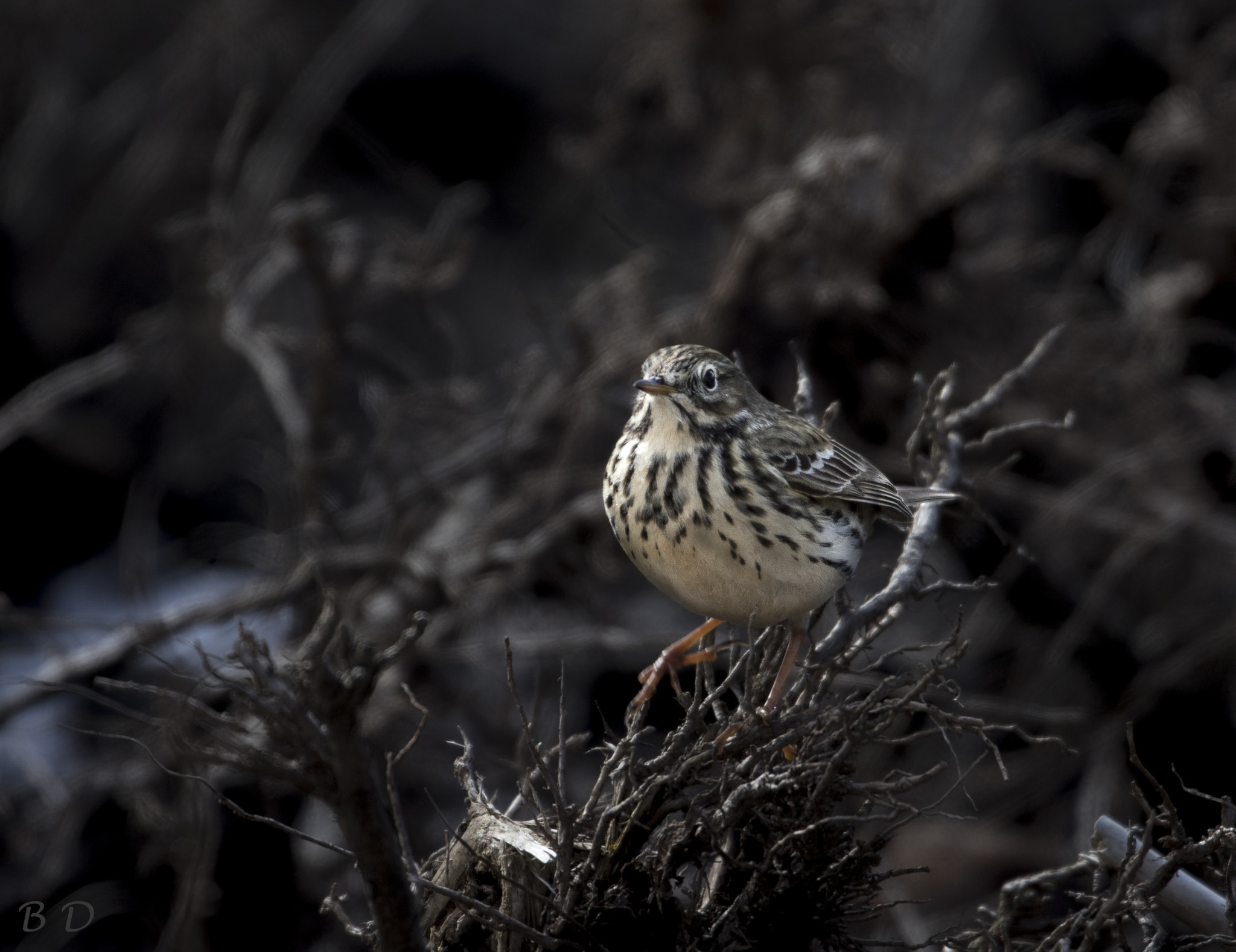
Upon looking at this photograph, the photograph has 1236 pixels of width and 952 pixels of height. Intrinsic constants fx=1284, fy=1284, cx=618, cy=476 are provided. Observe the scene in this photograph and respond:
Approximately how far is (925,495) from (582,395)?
328cm

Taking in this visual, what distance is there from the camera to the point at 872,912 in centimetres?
309

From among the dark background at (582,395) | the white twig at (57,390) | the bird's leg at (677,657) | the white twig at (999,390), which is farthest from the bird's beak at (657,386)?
the white twig at (57,390)

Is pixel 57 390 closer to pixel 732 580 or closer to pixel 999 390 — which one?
pixel 732 580

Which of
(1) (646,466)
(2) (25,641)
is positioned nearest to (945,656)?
(1) (646,466)

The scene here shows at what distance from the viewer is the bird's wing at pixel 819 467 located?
3.94m

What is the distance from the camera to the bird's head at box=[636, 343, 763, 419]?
390cm

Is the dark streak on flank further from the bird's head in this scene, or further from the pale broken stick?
the pale broken stick

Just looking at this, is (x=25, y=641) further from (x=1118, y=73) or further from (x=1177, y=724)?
(x=1118, y=73)

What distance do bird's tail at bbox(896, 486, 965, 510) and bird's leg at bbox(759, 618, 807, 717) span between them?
1.66 ft

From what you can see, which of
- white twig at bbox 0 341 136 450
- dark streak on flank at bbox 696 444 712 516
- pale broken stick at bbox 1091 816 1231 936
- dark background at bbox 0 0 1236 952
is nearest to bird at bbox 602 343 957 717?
dark streak on flank at bbox 696 444 712 516

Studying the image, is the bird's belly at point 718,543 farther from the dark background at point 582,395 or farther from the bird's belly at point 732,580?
the dark background at point 582,395

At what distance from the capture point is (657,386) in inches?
152

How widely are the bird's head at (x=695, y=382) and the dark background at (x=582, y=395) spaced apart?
2.53m

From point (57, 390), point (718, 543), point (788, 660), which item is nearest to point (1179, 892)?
point (788, 660)
